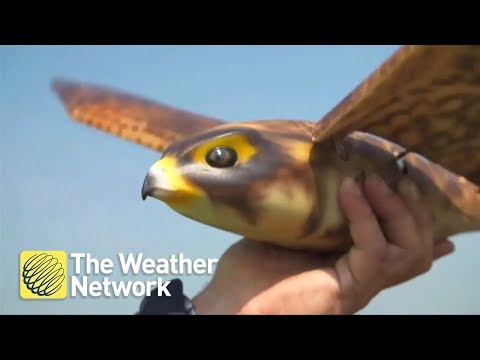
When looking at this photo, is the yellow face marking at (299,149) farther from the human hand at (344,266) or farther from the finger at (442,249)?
the finger at (442,249)

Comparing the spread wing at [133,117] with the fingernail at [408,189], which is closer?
the fingernail at [408,189]

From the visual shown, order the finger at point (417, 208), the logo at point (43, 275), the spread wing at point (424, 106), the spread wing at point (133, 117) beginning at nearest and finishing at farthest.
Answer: the spread wing at point (424, 106)
the finger at point (417, 208)
the spread wing at point (133, 117)
the logo at point (43, 275)

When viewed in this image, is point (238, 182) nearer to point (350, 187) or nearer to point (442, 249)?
point (350, 187)

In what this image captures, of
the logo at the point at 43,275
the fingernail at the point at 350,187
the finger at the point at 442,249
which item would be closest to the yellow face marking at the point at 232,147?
the fingernail at the point at 350,187

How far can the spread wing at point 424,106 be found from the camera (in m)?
0.64

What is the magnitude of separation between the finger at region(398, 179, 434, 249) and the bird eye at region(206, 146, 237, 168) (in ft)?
0.68

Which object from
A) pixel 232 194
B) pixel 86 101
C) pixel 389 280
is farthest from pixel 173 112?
pixel 389 280

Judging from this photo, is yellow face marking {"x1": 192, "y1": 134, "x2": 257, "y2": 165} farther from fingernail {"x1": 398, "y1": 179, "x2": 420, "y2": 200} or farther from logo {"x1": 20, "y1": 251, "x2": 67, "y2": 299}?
logo {"x1": 20, "y1": 251, "x2": 67, "y2": 299}

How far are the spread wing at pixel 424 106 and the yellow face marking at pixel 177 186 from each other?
0.52 ft

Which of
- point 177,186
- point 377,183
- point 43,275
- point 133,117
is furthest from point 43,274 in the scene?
point 377,183

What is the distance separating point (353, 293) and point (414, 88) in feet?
0.78

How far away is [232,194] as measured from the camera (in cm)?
68

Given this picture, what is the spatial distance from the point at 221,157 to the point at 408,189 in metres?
0.23

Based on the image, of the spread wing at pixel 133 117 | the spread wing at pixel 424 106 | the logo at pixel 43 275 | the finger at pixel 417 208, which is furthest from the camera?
the logo at pixel 43 275
